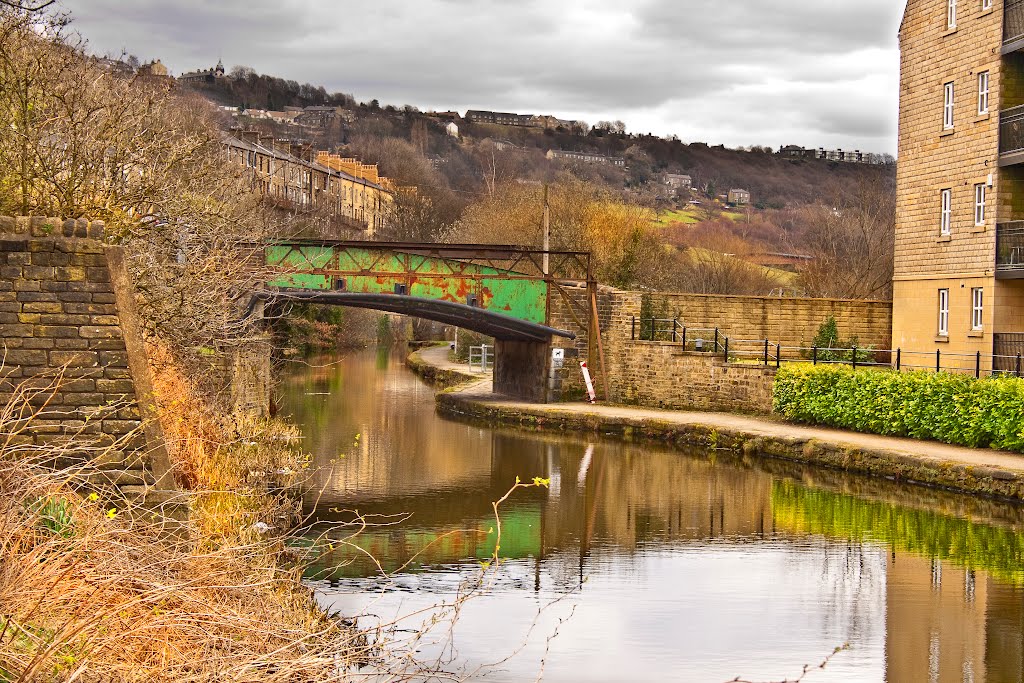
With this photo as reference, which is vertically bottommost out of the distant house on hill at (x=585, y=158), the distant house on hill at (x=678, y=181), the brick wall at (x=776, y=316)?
the brick wall at (x=776, y=316)

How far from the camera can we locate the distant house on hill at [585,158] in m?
76.2

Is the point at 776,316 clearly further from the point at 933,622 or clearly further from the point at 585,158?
the point at 585,158

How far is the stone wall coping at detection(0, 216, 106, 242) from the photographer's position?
1108cm

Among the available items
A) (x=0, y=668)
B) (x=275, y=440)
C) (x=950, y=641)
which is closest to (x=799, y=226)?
(x=275, y=440)

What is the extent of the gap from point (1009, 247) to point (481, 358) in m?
20.1

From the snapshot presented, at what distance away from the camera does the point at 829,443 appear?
19.9 meters

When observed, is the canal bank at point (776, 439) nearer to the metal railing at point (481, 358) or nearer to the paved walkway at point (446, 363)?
the paved walkway at point (446, 363)

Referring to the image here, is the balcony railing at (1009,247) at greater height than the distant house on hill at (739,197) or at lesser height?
lesser

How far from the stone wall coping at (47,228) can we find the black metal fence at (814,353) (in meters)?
15.9

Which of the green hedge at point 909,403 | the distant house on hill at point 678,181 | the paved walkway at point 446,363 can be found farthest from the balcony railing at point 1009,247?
the distant house on hill at point 678,181

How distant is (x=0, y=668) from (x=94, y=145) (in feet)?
38.3

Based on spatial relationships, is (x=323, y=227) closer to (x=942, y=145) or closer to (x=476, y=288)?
(x=476, y=288)

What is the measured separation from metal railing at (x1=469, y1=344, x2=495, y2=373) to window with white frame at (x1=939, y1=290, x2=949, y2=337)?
15736mm

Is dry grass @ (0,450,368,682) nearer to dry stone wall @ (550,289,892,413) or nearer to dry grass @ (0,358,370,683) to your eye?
dry grass @ (0,358,370,683)
